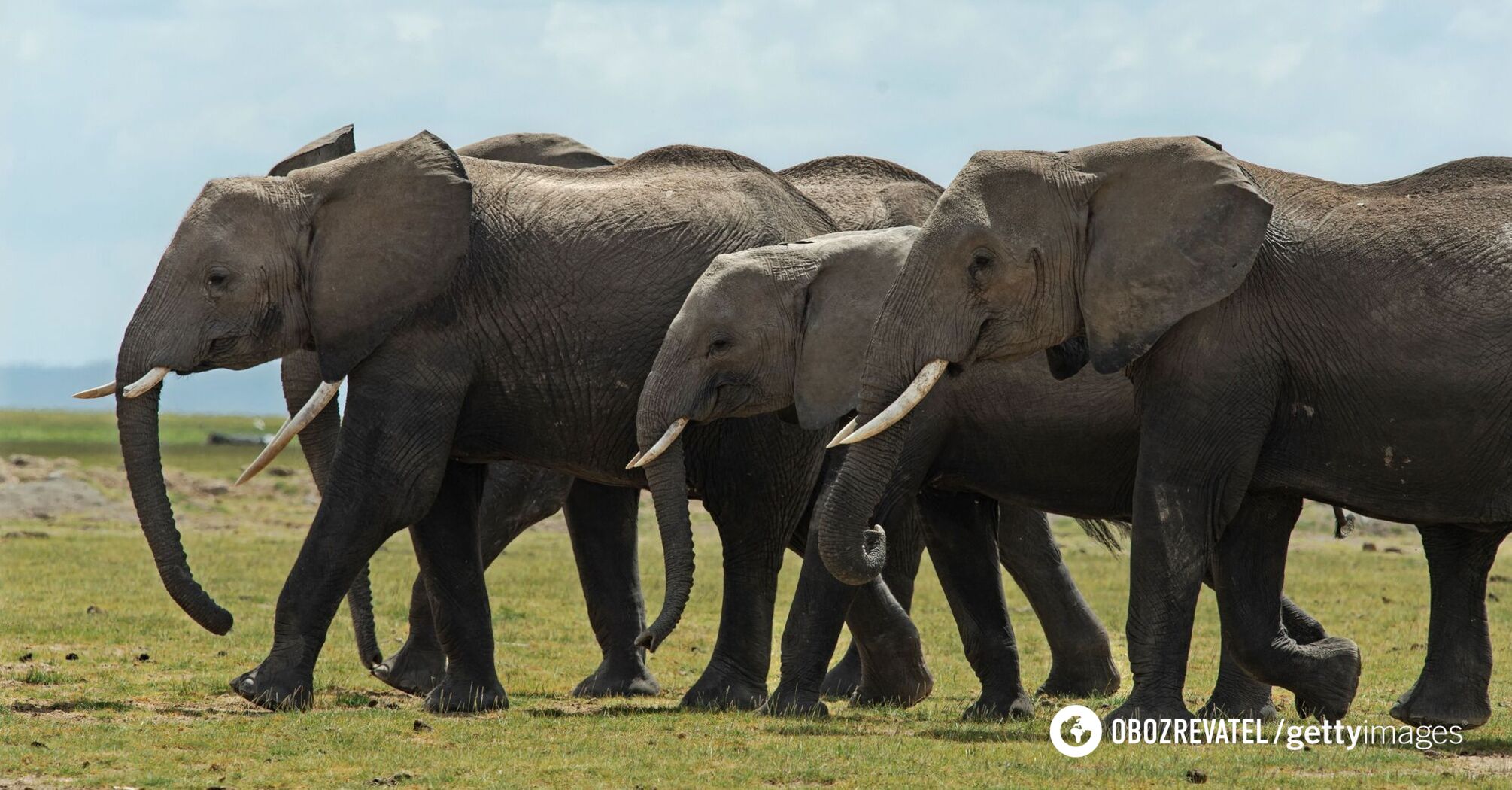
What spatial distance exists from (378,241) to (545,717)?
2.91 metres

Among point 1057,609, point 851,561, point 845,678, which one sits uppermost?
point 851,561

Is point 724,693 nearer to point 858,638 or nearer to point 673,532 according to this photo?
point 858,638

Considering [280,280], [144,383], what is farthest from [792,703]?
[144,383]

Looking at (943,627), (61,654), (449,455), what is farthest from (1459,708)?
(61,654)

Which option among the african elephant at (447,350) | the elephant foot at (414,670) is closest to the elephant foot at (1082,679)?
the african elephant at (447,350)

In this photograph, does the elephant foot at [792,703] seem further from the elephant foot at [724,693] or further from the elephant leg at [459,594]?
the elephant leg at [459,594]

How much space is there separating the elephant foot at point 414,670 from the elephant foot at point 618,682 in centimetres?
108

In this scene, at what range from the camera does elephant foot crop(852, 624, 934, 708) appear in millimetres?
13000

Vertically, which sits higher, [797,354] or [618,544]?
[797,354]

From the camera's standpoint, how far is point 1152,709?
1066 centimetres

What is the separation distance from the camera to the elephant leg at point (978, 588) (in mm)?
12445

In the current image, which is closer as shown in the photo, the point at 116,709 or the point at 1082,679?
the point at 116,709

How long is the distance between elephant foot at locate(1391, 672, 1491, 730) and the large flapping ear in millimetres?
3386

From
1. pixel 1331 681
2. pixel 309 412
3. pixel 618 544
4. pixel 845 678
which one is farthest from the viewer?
pixel 845 678
